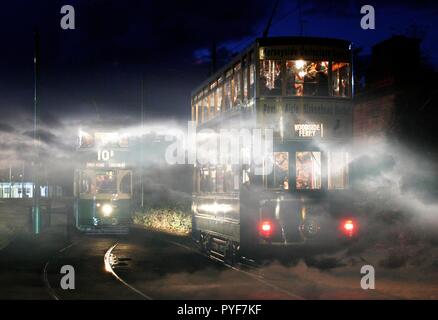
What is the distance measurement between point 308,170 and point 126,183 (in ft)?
41.4

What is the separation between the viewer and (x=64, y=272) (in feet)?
48.2

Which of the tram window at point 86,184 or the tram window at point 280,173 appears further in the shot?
the tram window at point 86,184

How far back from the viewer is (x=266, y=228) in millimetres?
13500

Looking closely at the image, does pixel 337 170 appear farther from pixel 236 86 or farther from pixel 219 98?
pixel 219 98

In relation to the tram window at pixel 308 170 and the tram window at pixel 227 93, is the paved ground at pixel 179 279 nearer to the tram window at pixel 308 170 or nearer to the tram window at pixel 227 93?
the tram window at pixel 308 170

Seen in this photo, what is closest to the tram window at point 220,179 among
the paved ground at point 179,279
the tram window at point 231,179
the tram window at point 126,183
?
the tram window at point 231,179

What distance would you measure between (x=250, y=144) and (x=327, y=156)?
5.38 feet

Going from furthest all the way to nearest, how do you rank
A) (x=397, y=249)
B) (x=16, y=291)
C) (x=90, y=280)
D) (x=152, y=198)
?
(x=152, y=198) → (x=397, y=249) → (x=90, y=280) → (x=16, y=291)

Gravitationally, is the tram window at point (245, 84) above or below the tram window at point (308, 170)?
above

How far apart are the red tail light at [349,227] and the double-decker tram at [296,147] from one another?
21mm

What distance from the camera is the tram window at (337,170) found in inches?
545

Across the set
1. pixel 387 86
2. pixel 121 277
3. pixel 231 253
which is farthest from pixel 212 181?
pixel 387 86
